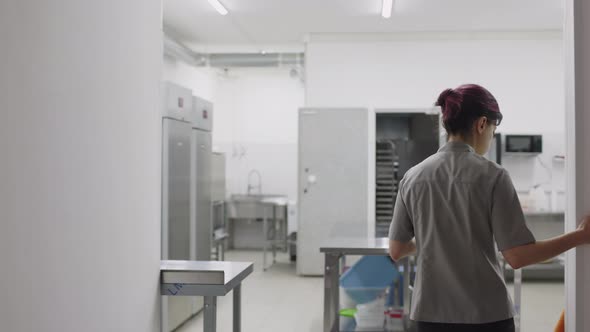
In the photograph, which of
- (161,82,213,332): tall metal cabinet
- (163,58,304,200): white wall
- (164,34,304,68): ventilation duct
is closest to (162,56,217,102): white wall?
(164,34,304,68): ventilation duct

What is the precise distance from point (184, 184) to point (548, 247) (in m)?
3.28

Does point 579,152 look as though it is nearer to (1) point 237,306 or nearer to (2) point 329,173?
(1) point 237,306

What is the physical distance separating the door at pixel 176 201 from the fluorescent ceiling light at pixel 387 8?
2356mm

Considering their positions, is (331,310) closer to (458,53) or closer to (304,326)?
(304,326)

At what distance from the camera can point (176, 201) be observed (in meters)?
4.23

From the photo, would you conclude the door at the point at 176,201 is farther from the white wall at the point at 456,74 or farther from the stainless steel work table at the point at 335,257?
the white wall at the point at 456,74

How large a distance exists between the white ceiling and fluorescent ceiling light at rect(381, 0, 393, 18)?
7cm

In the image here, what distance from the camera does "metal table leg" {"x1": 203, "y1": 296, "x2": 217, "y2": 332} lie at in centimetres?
215

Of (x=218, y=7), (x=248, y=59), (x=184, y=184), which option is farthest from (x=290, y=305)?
(x=248, y=59)

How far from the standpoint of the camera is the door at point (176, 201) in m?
4.05

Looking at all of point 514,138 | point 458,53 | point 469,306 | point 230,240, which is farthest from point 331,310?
point 230,240

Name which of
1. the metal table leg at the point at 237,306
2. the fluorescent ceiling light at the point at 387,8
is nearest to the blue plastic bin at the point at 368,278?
the metal table leg at the point at 237,306

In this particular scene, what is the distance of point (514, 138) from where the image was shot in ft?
20.7

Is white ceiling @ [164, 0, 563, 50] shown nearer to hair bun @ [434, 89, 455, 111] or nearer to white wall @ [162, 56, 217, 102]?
white wall @ [162, 56, 217, 102]
